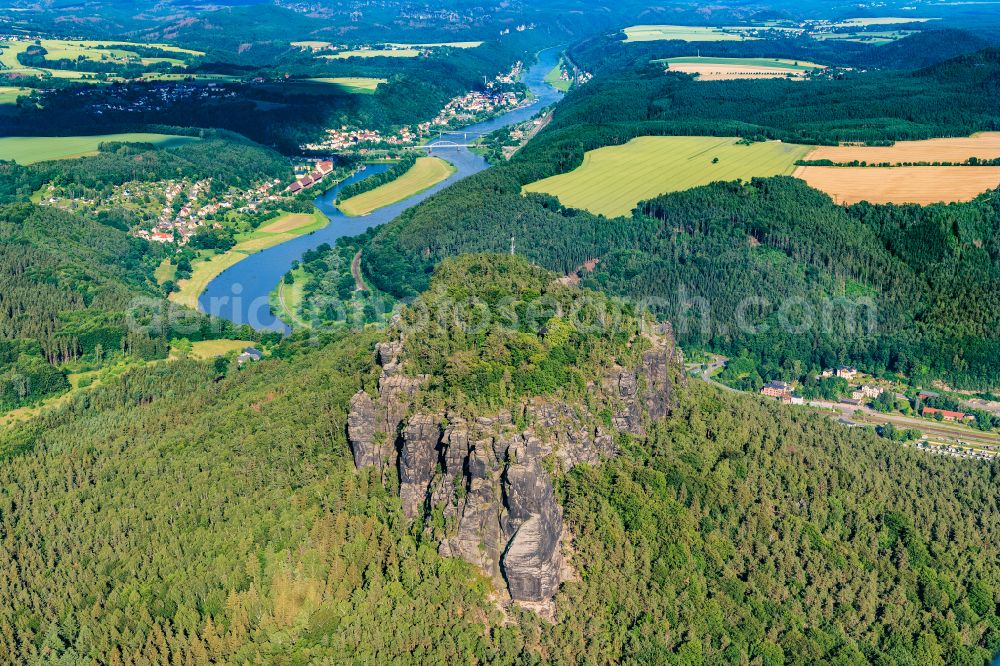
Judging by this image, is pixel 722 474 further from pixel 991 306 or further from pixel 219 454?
pixel 991 306

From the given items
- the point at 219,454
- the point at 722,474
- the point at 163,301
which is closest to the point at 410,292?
the point at 163,301

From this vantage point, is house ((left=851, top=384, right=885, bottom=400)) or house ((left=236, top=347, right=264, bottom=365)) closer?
house ((left=236, top=347, right=264, bottom=365))

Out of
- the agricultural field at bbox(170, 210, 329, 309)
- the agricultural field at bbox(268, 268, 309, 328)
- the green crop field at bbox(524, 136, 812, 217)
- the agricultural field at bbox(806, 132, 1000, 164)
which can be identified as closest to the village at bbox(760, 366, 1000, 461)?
the green crop field at bbox(524, 136, 812, 217)

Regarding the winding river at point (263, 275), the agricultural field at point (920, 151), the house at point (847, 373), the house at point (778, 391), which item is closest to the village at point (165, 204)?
the winding river at point (263, 275)

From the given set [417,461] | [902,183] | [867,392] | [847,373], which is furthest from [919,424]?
[902,183]

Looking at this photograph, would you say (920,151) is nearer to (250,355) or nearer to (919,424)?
(919,424)

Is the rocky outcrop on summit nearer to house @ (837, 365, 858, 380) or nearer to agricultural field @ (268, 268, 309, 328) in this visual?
house @ (837, 365, 858, 380)

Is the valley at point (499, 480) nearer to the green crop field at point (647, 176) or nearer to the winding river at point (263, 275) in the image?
the winding river at point (263, 275)
